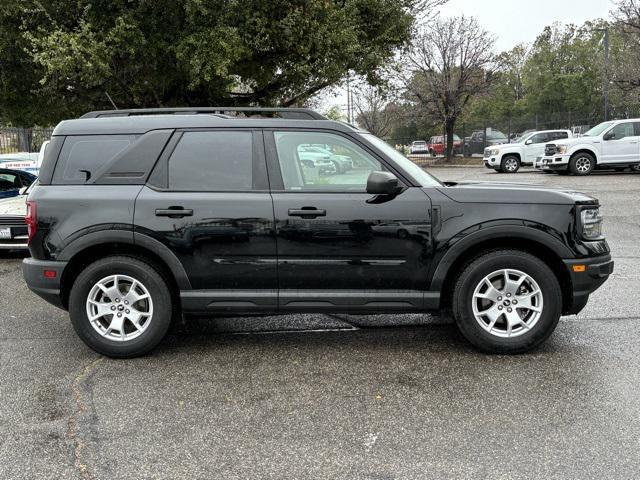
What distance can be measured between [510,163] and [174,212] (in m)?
23.9

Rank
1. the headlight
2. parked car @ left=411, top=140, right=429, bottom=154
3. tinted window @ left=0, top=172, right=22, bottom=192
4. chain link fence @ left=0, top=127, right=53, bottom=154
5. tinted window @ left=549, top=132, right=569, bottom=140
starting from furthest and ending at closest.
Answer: parked car @ left=411, top=140, right=429, bottom=154 < tinted window @ left=549, top=132, right=569, bottom=140 < chain link fence @ left=0, top=127, right=53, bottom=154 < tinted window @ left=0, top=172, right=22, bottom=192 < the headlight

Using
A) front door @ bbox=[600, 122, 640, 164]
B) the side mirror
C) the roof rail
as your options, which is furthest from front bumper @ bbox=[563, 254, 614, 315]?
front door @ bbox=[600, 122, 640, 164]

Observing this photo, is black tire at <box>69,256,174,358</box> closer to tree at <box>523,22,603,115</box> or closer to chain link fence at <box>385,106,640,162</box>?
chain link fence at <box>385,106,640,162</box>

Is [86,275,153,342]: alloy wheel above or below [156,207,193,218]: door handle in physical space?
below

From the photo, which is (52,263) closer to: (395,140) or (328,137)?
(328,137)

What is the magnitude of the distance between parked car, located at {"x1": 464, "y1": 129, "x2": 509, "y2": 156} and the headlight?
35.1 m

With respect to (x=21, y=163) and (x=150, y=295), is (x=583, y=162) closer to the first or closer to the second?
(x=21, y=163)

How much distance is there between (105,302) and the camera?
184 inches

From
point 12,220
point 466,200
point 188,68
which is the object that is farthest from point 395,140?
point 466,200

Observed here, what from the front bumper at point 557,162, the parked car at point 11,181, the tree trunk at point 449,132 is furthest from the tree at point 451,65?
the parked car at point 11,181

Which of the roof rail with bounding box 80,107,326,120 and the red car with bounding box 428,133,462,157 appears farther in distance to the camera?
the red car with bounding box 428,133,462,157

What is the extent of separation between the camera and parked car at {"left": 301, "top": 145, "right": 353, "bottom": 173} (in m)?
4.50

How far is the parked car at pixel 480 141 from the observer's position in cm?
3872

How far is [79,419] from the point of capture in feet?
11.8
